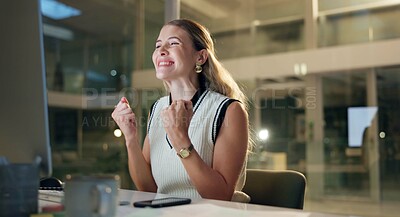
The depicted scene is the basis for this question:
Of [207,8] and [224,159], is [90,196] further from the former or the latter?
[207,8]

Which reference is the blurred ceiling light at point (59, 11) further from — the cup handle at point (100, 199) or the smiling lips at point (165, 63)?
the cup handle at point (100, 199)

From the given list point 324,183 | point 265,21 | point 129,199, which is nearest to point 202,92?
point 129,199

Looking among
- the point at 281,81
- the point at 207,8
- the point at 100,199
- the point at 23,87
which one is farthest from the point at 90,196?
the point at 207,8

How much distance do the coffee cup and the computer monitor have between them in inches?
3.4

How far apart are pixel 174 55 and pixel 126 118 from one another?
264 mm

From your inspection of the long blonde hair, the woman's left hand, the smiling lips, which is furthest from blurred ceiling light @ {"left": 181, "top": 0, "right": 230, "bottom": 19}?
the woman's left hand

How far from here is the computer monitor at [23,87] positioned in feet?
2.13

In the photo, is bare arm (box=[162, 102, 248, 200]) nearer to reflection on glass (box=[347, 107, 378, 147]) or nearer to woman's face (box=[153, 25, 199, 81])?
woman's face (box=[153, 25, 199, 81])

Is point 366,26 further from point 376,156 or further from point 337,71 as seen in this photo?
point 376,156

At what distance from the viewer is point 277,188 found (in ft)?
4.44

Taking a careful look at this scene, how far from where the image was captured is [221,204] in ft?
2.86

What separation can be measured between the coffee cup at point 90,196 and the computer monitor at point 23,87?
85mm

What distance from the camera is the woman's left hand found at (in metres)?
1.12

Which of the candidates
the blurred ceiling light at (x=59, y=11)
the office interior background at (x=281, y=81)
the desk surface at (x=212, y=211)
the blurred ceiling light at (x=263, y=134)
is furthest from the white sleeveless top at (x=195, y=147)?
the blurred ceiling light at (x=59, y=11)
